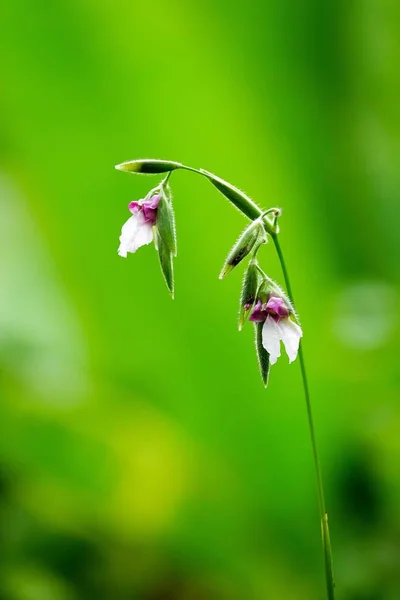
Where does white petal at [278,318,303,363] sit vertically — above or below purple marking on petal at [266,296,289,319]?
below

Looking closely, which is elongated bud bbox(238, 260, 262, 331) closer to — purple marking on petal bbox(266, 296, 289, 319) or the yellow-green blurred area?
purple marking on petal bbox(266, 296, 289, 319)

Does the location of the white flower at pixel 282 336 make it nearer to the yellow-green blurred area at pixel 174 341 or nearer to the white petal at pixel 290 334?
the white petal at pixel 290 334

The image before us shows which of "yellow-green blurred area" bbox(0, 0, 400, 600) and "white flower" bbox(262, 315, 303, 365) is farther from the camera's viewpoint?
"yellow-green blurred area" bbox(0, 0, 400, 600)

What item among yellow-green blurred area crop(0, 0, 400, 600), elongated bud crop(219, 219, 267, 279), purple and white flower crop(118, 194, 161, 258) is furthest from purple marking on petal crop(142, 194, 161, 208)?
yellow-green blurred area crop(0, 0, 400, 600)

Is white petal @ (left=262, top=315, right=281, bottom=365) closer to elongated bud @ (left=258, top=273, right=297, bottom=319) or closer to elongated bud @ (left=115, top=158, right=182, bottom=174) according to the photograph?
elongated bud @ (left=258, top=273, right=297, bottom=319)

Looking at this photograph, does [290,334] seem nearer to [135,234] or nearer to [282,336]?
[282,336]

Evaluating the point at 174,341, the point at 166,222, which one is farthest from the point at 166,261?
the point at 174,341
